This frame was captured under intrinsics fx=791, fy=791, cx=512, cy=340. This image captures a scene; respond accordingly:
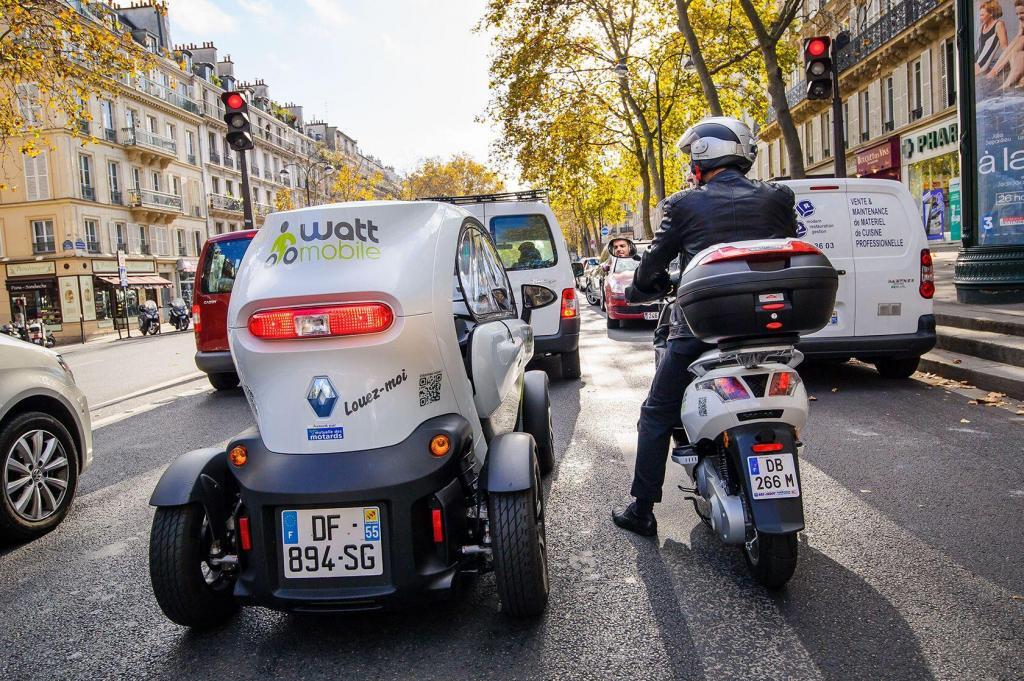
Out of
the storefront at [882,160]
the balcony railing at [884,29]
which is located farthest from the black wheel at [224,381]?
the storefront at [882,160]

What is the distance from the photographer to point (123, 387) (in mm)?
11562

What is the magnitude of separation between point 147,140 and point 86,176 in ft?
19.5

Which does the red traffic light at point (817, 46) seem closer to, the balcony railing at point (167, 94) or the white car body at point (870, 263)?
the white car body at point (870, 263)

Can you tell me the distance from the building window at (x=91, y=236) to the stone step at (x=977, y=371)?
1666 inches

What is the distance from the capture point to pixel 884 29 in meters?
28.5

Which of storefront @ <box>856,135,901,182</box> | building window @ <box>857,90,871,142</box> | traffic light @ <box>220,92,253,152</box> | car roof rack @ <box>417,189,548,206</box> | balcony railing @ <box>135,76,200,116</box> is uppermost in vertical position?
balcony railing @ <box>135,76,200,116</box>

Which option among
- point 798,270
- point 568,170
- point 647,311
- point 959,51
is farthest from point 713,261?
point 568,170

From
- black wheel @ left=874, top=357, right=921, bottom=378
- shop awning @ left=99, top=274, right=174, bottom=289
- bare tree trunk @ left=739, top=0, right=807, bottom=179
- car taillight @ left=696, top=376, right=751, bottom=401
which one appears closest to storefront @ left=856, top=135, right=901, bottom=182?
bare tree trunk @ left=739, top=0, right=807, bottom=179

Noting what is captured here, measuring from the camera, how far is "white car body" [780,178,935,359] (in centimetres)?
724

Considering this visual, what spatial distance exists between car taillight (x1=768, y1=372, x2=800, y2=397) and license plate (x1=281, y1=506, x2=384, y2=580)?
1563mm

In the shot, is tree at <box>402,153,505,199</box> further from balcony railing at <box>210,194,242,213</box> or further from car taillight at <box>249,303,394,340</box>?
car taillight at <box>249,303,394,340</box>

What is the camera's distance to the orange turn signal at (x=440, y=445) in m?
2.76

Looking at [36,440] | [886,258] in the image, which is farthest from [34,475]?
[886,258]

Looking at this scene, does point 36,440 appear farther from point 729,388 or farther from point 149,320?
point 149,320
